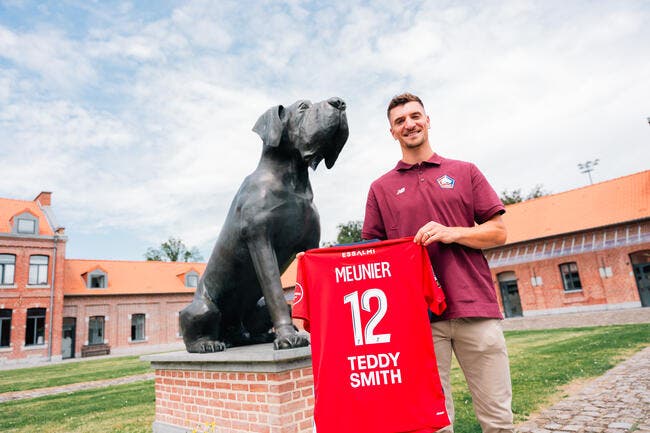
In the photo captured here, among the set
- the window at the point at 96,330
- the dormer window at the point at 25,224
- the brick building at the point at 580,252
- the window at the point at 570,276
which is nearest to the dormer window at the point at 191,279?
the window at the point at 96,330

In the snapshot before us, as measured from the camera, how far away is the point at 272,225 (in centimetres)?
329

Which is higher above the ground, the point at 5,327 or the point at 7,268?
the point at 7,268

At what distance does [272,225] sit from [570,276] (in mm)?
25483

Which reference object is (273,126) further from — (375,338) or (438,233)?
→ (375,338)

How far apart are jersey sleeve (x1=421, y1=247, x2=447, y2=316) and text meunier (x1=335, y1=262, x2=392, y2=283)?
0.20 meters

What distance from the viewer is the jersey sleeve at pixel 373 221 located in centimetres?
270

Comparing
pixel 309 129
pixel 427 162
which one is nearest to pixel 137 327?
pixel 309 129

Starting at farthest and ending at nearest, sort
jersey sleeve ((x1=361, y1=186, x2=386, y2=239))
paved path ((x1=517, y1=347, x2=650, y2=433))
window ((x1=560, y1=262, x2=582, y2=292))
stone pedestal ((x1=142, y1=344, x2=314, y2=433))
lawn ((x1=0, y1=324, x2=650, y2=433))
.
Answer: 1. window ((x1=560, y1=262, x2=582, y2=292))
2. lawn ((x1=0, y1=324, x2=650, y2=433))
3. paved path ((x1=517, y1=347, x2=650, y2=433))
4. stone pedestal ((x1=142, y1=344, x2=314, y2=433))
5. jersey sleeve ((x1=361, y1=186, x2=386, y2=239))

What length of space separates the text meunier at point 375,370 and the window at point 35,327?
30.4 m

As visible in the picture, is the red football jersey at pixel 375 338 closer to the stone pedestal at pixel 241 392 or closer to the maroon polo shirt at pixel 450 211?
the maroon polo shirt at pixel 450 211

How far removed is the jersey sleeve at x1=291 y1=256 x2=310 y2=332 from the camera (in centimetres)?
242

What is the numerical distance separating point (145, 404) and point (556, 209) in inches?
1030

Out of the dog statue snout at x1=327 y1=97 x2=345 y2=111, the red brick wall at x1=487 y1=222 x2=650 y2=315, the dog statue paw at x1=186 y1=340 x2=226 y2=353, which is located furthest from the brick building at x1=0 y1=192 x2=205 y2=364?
the dog statue snout at x1=327 y1=97 x2=345 y2=111

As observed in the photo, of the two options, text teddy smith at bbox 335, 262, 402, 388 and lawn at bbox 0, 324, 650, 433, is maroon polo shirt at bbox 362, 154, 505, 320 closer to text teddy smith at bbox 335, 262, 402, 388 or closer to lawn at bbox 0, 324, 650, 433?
text teddy smith at bbox 335, 262, 402, 388
